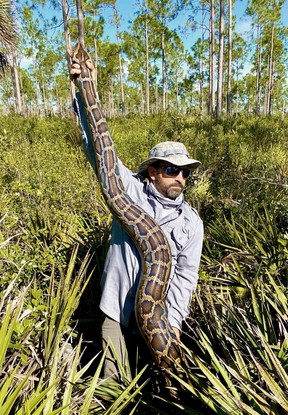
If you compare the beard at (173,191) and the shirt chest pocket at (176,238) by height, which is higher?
the beard at (173,191)

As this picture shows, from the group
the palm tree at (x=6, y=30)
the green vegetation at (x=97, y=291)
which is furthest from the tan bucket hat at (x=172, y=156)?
the palm tree at (x=6, y=30)

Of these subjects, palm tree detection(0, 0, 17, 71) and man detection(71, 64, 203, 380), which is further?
palm tree detection(0, 0, 17, 71)

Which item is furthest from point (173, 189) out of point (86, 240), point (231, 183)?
point (231, 183)

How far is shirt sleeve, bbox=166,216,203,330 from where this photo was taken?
281 centimetres

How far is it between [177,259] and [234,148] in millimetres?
5424

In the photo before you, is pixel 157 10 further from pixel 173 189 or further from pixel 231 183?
pixel 173 189

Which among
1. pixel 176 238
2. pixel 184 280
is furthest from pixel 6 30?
pixel 184 280

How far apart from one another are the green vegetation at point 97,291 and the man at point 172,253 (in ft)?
0.67

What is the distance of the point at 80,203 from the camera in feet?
16.9

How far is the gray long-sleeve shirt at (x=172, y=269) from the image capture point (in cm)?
284

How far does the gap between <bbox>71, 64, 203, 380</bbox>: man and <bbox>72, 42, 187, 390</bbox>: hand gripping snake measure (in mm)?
115

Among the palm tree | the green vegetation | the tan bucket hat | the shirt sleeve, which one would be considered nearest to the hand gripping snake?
the shirt sleeve

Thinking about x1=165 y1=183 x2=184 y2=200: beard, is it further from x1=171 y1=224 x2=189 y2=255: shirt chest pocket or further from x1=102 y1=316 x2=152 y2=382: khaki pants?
x1=102 y1=316 x2=152 y2=382: khaki pants

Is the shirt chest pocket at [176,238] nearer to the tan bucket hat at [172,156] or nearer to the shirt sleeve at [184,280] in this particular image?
the shirt sleeve at [184,280]
